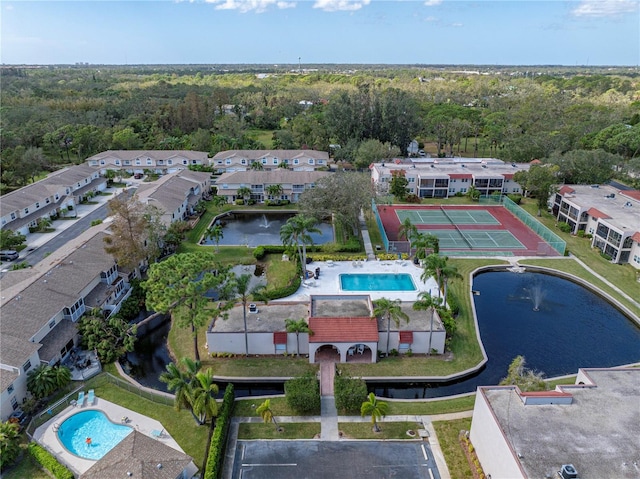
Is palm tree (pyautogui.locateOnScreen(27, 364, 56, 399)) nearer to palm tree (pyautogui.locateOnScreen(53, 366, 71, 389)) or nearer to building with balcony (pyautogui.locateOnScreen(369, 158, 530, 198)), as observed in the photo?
palm tree (pyautogui.locateOnScreen(53, 366, 71, 389))

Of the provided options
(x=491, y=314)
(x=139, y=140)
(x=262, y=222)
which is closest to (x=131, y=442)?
(x=491, y=314)

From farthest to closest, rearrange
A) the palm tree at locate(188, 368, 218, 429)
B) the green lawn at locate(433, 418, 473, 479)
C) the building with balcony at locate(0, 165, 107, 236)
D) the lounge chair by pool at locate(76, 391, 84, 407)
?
the building with balcony at locate(0, 165, 107, 236) → the lounge chair by pool at locate(76, 391, 84, 407) → the palm tree at locate(188, 368, 218, 429) → the green lawn at locate(433, 418, 473, 479)

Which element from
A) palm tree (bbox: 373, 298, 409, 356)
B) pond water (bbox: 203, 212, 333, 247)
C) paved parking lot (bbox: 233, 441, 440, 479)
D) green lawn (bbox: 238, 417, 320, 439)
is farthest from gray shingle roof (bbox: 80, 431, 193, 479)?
pond water (bbox: 203, 212, 333, 247)

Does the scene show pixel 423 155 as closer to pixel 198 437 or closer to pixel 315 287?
pixel 315 287

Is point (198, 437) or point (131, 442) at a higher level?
point (131, 442)

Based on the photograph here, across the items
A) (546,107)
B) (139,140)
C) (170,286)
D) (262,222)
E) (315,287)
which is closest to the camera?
(170,286)

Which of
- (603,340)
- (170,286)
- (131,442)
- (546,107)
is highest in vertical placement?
(546,107)

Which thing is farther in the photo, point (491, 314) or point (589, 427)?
point (491, 314)
